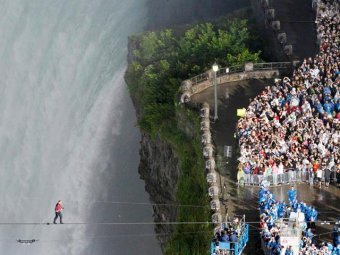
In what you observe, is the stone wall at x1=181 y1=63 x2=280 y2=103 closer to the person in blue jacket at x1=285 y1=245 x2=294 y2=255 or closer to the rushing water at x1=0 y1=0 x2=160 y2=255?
the rushing water at x1=0 y1=0 x2=160 y2=255

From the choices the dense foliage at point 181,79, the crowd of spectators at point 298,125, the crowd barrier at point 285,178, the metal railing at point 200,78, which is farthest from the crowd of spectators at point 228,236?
the metal railing at point 200,78

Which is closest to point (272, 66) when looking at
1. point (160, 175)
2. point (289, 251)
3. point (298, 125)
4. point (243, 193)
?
point (160, 175)

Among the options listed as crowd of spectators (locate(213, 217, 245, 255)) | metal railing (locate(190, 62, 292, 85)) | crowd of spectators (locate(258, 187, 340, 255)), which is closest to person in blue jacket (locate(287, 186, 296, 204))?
crowd of spectators (locate(258, 187, 340, 255))

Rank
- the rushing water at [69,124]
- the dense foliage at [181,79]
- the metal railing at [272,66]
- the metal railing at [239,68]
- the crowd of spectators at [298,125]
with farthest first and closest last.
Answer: the rushing water at [69,124] < the metal railing at [272,66] < the metal railing at [239,68] < the dense foliage at [181,79] < the crowd of spectators at [298,125]

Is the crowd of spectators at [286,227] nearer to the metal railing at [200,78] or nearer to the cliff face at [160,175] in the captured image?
the cliff face at [160,175]

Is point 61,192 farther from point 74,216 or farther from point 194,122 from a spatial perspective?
point 194,122

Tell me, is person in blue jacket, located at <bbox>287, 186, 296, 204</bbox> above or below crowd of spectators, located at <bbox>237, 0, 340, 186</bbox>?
below

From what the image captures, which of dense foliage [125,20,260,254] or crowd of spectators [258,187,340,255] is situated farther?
dense foliage [125,20,260,254]
